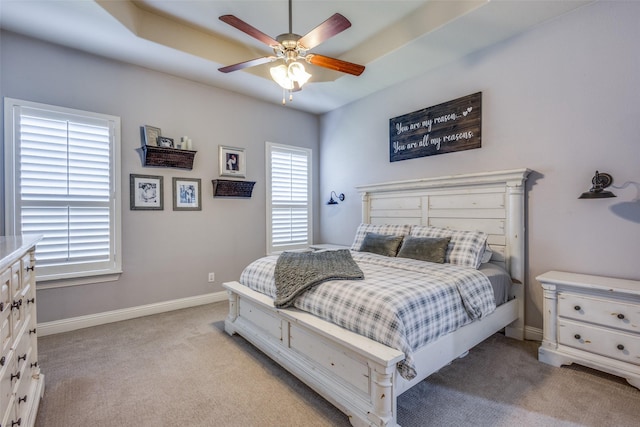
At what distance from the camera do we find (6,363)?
4.03 feet

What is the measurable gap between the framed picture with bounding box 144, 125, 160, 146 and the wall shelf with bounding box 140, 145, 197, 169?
0.07 metres

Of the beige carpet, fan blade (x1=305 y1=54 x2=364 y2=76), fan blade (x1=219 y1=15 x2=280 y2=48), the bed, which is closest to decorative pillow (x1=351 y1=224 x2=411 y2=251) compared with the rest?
the bed

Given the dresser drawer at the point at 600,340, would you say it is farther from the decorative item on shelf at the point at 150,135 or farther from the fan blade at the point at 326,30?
the decorative item on shelf at the point at 150,135

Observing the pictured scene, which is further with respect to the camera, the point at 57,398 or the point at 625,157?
the point at 625,157

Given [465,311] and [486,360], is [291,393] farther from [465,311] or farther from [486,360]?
[486,360]

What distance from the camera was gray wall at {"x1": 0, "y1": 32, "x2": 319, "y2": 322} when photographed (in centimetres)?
293

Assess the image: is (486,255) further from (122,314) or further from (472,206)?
(122,314)

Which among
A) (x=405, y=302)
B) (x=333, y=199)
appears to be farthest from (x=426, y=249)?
(x=333, y=199)

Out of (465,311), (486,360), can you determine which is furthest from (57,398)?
(486,360)

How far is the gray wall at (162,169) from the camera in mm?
2932

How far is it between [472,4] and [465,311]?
2.45 meters

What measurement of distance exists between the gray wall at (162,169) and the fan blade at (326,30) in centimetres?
220

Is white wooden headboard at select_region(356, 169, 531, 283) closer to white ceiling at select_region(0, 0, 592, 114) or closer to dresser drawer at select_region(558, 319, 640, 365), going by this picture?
dresser drawer at select_region(558, 319, 640, 365)

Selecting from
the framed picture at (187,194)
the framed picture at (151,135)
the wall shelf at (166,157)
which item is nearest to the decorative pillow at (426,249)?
the framed picture at (187,194)
